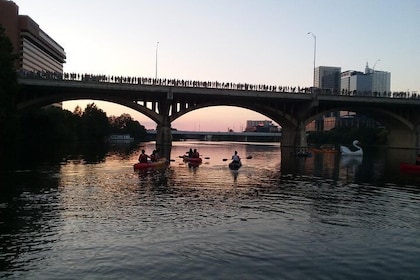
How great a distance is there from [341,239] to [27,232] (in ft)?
32.7

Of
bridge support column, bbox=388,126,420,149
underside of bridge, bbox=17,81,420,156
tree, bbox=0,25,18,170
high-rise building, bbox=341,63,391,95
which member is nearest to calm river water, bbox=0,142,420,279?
tree, bbox=0,25,18,170

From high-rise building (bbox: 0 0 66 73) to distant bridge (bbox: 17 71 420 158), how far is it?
60.0 meters

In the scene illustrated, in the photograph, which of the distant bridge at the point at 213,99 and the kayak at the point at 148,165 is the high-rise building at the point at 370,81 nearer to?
the distant bridge at the point at 213,99

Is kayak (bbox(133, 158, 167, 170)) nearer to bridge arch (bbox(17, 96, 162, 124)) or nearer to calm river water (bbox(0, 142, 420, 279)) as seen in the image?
calm river water (bbox(0, 142, 420, 279))

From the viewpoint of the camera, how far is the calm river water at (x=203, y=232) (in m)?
10.6

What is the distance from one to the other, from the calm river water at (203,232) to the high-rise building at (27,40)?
363 feet

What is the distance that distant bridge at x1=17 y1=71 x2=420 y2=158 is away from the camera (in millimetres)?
66938

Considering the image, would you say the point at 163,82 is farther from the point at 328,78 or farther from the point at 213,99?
the point at 328,78

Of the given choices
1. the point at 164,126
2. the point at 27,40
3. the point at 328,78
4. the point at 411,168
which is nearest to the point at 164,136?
the point at 164,126

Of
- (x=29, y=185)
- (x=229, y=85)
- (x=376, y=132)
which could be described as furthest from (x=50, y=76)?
(x=376, y=132)

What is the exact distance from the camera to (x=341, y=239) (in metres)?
13.9

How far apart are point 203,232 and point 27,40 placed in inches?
6242

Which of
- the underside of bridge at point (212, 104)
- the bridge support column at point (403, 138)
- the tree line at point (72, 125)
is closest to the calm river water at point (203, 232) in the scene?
the underside of bridge at point (212, 104)

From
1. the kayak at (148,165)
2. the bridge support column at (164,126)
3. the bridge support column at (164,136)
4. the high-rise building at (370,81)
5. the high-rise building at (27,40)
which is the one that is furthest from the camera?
the high-rise building at (370,81)
